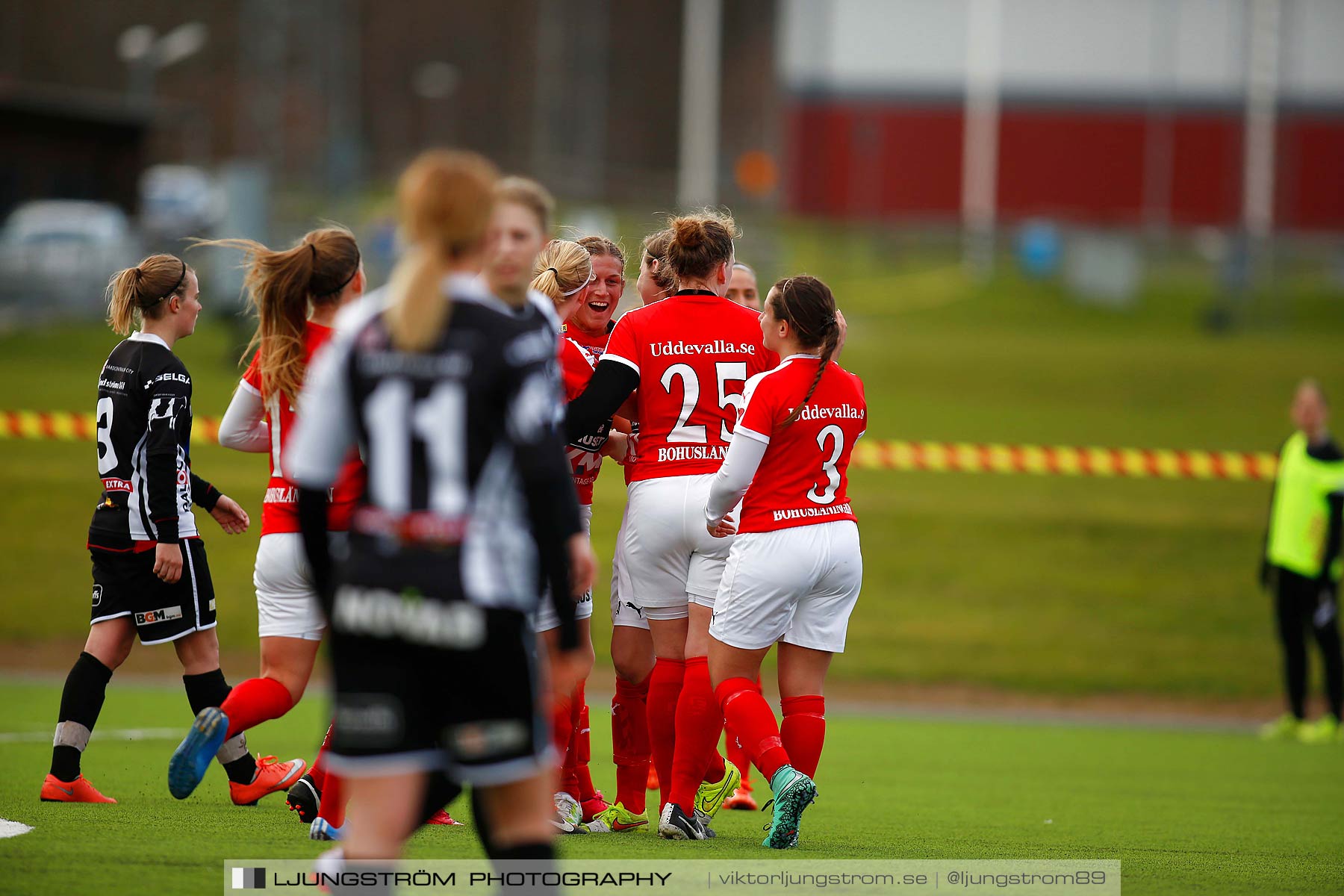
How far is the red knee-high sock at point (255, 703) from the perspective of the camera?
4910mm

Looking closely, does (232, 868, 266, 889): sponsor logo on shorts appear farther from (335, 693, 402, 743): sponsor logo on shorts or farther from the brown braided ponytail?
the brown braided ponytail

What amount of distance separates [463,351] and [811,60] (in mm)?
50962

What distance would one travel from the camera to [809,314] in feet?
17.3

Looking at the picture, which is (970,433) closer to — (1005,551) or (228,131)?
(1005,551)

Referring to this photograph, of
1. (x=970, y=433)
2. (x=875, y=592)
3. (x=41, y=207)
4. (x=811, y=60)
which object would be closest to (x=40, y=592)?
(x=875, y=592)

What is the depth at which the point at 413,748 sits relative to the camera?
3.14 m

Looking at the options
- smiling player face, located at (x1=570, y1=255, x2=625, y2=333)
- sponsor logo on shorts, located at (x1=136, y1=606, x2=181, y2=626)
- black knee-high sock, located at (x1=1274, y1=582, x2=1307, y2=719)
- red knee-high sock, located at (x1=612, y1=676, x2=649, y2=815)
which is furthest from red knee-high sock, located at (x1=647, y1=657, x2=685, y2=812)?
black knee-high sock, located at (x1=1274, y1=582, x2=1307, y2=719)

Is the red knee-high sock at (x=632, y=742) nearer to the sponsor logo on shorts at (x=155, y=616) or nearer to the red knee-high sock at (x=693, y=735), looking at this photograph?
the red knee-high sock at (x=693, y=735)

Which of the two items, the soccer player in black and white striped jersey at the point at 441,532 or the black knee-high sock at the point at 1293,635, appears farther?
the black knee-high sock at the point at 1293,635

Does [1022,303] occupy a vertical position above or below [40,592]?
above

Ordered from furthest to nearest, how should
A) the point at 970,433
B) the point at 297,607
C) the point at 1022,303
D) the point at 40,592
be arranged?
the point at 1022,303, the point at 970,433, the point at 40,592, the point at 297,607

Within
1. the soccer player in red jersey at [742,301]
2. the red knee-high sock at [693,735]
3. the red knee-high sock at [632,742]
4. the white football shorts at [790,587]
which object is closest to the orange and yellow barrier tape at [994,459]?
the soccer player in red jersey at [742,301]

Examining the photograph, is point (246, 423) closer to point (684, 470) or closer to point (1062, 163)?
point (684, 470)

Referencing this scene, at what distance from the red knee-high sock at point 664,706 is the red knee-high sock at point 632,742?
0.12 metres
